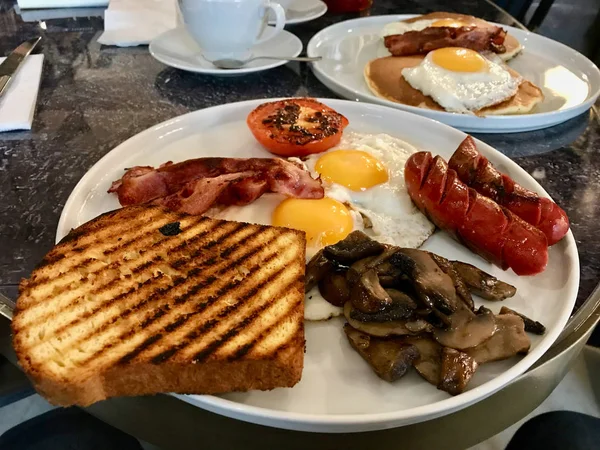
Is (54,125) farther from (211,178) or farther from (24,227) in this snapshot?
(211,178)

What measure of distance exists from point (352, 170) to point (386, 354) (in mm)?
776

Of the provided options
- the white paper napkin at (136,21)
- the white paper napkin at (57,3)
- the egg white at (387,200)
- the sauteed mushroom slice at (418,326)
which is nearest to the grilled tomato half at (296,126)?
the egg white at (387,200)

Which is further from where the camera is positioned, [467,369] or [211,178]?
[211,178]

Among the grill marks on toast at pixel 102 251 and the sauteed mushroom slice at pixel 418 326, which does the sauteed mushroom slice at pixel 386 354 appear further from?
the grill marks on toast at pixel 102 251

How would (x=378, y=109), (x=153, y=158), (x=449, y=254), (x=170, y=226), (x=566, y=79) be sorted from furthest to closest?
(x=566, y=79), (x=378, y=109), (x=153, y=158), (x=449, y=254), (x=170, y=226)

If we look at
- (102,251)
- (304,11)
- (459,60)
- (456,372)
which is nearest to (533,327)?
(456,372)

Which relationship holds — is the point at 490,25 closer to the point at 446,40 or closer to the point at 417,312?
the point at 446,40

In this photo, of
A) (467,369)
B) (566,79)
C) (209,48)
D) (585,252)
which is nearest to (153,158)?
(209,48)

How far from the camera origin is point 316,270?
57.2 inches

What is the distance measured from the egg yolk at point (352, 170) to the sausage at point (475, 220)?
151mm

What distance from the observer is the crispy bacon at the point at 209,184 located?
1.66m

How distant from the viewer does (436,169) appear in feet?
5.49

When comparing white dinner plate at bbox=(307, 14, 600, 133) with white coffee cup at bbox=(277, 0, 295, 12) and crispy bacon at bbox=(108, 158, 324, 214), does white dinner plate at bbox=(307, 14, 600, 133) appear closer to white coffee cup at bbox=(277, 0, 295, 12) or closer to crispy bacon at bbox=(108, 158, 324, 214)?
white coffee cup at bbox=(277, 0, 295, 12)

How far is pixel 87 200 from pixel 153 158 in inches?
13.0
